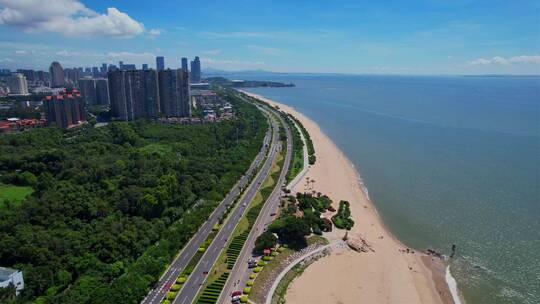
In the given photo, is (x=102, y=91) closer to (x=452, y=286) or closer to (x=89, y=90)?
(x=89, y=90)

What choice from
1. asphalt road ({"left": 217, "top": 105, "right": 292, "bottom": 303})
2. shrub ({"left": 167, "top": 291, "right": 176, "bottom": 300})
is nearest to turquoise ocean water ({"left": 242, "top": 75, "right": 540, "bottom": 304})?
asphalt road ({"left": 217, "top": 105, "right": 292, "bottom": 303})

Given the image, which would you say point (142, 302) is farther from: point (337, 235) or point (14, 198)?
point (14, 198)

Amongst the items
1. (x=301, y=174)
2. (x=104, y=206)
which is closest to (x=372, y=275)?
(x=301, y=174)

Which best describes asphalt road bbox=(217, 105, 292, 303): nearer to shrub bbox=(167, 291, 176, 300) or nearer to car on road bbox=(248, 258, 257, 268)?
car on road bbox=(248, 258, 257, 268)

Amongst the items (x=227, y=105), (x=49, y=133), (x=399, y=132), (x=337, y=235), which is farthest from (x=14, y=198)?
(x=227, y=105)

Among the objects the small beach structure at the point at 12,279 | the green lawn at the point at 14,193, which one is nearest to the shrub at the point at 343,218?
the small beach structure at the point at 12,279

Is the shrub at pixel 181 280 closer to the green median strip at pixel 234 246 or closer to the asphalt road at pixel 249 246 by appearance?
the green median strip at pixel 234 246
